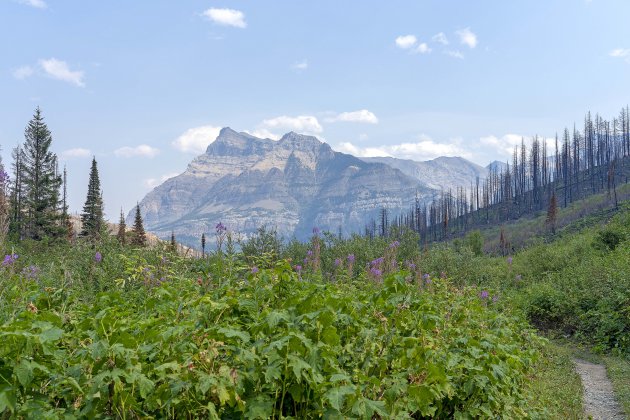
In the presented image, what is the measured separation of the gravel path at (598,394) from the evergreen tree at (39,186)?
4223 cm

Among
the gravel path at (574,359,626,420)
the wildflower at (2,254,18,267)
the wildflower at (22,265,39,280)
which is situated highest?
the wildflower at (2,254,18,267)

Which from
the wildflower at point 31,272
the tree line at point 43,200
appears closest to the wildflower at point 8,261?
the wildflower at point 31,272

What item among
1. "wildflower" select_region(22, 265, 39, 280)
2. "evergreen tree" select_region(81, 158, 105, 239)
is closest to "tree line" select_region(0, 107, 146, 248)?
"evergreen tree" select_region(81, 158, 105, 239)

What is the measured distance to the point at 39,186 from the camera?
159ft

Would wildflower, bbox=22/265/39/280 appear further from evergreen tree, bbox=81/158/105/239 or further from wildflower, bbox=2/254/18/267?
evergreen tree, bbox=81/158/105/239

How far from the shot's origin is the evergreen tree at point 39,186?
45.7 m

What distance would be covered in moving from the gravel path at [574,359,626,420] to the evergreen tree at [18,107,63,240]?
1663 inches

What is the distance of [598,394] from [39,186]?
52.7m

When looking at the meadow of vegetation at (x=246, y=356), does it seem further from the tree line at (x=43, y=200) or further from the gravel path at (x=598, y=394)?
the tree line at (x=43, y=200)

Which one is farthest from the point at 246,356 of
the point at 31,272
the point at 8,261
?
the point at 31,272

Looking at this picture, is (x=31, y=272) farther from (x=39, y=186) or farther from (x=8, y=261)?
(x=39, y=186)

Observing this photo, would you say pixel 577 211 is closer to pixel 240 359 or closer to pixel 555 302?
pixel 555 302

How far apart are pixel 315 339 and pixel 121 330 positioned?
4.06ft

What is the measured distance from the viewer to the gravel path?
681cm
